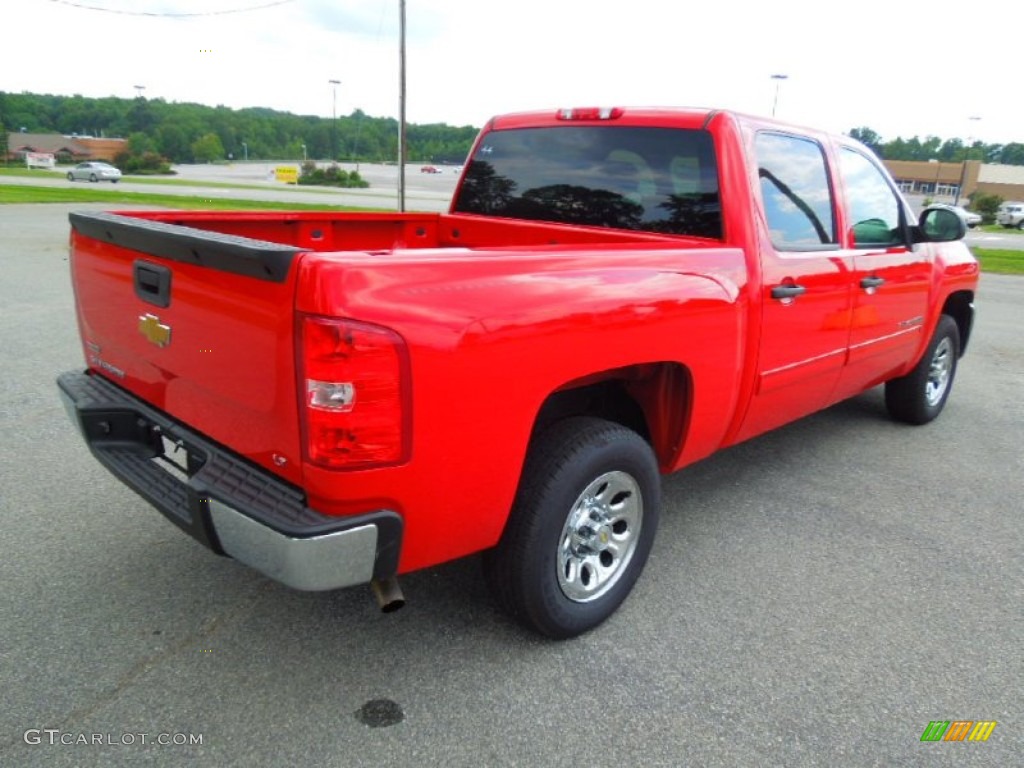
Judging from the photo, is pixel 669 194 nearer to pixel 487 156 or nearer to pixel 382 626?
pixel 487 156

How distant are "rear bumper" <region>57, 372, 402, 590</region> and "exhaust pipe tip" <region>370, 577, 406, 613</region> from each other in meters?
0.16

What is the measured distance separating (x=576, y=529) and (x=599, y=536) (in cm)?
14

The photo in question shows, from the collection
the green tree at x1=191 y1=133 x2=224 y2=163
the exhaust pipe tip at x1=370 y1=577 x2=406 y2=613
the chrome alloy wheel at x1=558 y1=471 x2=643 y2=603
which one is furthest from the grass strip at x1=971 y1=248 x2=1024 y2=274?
the green tree at x1=191 y1=133 x2=224 y2=163

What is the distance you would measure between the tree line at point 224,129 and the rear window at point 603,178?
9619cm

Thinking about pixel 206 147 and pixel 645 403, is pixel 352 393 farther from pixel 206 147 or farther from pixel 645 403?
pixel 206 147

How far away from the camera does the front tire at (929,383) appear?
5379mm

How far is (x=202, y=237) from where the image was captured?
2.26 meters

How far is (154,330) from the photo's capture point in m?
2.60

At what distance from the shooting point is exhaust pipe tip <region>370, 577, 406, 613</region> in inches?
93.2

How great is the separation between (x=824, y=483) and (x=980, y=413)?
2432mm

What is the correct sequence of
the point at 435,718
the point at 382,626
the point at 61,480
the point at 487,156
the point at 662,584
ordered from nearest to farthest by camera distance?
the point at 435,718
the point at 382,626
the point at 662,584
the point at 61,480
the point at 487,156

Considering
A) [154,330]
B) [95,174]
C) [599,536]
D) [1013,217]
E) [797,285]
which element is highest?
[797,285]

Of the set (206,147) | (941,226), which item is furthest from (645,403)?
(206,147)

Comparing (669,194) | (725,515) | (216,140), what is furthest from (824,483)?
(216,140)
